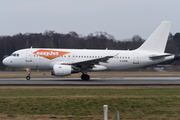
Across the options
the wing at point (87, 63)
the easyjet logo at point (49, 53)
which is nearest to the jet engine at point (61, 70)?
the wing at point (87, 63)

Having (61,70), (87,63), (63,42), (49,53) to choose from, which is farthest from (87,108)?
(63,42)

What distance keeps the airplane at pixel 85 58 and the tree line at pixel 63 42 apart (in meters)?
34.0

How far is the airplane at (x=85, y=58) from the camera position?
27586 millimetres

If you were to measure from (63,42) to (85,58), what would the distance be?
41960mm

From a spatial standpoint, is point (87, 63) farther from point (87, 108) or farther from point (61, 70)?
point (87, 108)

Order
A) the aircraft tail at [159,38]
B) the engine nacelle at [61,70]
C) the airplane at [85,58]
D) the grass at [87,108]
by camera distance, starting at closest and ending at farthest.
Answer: the grass at [87,108] < the engine nacelle at [61,70] < the airplane at [85,58] < the aircraft tail at [159,38]

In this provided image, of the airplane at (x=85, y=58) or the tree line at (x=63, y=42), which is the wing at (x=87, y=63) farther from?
the tree line at (x=63, y=42)

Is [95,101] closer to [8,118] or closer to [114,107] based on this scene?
[114,107]

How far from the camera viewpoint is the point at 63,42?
7031 cm

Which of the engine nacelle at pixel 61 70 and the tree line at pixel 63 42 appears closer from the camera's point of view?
the engine nacelle at pixel 61 70

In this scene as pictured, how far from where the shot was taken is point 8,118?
32.6 feet

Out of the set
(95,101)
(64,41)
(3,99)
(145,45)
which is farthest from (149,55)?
(64,41)

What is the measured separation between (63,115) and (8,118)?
222cm

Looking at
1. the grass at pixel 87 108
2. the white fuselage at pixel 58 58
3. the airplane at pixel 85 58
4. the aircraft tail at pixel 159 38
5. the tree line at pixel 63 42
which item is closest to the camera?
the grass at pixel 87 108
